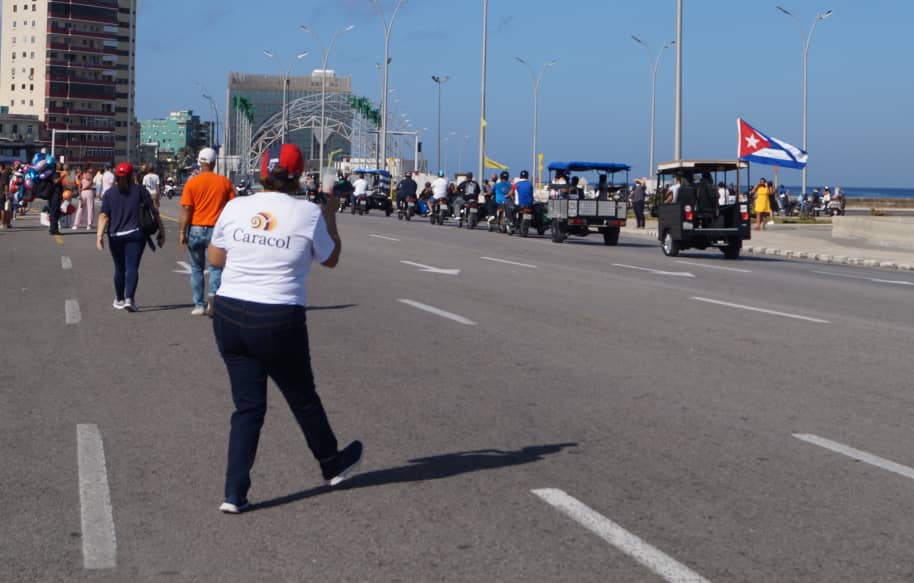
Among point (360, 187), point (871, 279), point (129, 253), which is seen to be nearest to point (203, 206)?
point (129, 253)

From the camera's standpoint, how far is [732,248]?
95.2 feet

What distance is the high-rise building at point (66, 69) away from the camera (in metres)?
150

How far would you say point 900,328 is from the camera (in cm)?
1450

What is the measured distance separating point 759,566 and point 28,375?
6.65 metres

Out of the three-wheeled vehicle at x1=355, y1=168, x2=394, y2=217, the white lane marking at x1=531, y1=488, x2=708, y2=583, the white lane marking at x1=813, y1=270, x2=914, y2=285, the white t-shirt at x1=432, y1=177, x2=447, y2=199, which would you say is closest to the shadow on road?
the white lane marking at x1=531, y1=488, x2=708, y2=583

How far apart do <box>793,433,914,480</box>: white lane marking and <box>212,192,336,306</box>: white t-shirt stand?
3.44 m

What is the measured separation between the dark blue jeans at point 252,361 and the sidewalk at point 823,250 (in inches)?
957

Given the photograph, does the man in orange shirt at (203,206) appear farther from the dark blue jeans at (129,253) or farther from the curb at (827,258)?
the curb at (827,258)

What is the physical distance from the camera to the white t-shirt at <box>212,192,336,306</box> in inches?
237

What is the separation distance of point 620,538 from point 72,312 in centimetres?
1028

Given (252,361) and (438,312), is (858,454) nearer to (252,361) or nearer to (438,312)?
(252,361)

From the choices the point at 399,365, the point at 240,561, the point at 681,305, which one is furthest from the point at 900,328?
the point at 240,561

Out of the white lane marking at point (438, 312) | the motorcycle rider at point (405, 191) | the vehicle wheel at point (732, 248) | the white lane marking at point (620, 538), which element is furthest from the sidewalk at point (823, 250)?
the white lane marking at point (620, 538)

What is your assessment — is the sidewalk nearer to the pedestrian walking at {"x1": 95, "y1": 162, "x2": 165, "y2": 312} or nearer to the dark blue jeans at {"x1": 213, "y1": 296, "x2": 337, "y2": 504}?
the pedestrian walking at {"x1": 95, "y1": 162, "x2": 165, "y2": 312}
